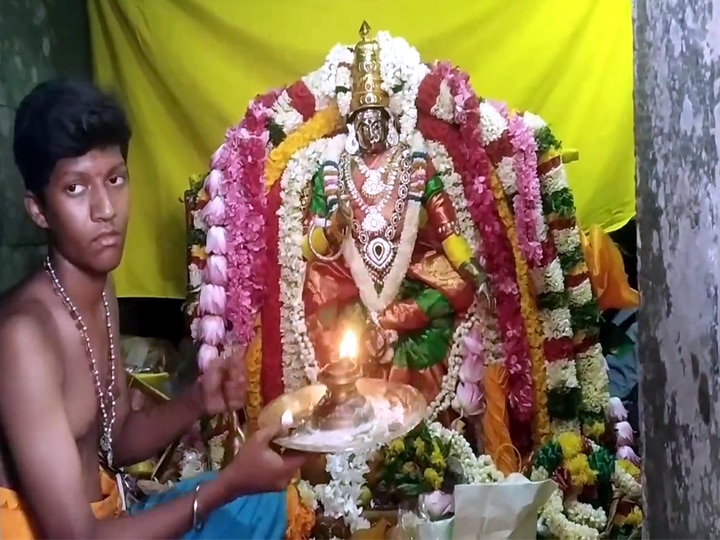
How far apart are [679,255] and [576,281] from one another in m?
1.62

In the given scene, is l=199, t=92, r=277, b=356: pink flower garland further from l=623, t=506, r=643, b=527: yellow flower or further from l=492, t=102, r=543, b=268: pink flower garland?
l=623, t=506, r=643, b=527: yellow flower

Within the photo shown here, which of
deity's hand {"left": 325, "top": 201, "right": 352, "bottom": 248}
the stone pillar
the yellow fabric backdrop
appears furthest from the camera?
the yellow fabric backdrop

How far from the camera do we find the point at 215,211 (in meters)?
2.78

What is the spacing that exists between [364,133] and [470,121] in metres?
0.32

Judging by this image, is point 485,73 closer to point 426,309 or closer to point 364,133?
point 364,133

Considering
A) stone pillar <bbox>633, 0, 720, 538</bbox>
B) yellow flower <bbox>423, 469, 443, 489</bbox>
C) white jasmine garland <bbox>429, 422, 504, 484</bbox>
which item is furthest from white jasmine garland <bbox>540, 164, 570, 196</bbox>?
stone pillar <bbox>633, 0, 720, 538</bbox>

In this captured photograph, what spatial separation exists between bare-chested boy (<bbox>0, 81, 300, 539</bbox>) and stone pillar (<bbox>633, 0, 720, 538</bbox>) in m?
0.65

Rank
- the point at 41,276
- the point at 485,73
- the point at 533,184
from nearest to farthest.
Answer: the point at 41,276 → the point at 533,184 → the point at 485,73

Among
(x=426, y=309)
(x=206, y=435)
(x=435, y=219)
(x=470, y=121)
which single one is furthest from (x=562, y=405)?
(x=206, y=435)

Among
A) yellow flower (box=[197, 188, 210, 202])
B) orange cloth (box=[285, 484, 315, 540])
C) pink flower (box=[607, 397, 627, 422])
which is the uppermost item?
yellow flower (box=[197, 188, 210, 202])

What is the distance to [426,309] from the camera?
280 cm

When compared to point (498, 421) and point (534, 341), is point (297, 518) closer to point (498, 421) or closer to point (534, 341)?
point (498, 421)

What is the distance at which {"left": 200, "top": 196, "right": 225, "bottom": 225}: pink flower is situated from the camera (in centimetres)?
278

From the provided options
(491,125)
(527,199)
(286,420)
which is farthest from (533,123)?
(286,420)
